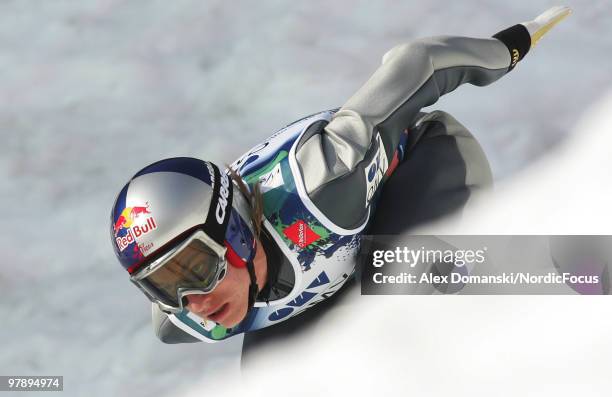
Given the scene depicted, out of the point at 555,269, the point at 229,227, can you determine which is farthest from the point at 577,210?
the point at 229,227

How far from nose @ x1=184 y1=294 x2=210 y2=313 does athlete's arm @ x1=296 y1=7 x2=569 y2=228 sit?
413mm

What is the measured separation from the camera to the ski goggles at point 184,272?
2.21 metres

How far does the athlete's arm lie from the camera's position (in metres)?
2.40

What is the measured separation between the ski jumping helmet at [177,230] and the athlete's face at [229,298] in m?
0.04

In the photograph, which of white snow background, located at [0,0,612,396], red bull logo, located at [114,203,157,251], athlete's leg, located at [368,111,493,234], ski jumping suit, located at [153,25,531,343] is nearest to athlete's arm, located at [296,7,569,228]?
ski jumping suit, located at [153,25,531,343]

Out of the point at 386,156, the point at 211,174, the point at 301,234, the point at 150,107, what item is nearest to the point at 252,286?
the point at 301,234

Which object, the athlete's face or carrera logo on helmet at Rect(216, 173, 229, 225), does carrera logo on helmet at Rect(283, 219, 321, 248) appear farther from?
carrera logo on helmet at Rect(216, 173, 229, 225)

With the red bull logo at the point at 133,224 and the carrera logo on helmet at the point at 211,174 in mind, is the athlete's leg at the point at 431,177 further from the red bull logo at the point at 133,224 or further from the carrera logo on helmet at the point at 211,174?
the red bull logo at the point at 133,224

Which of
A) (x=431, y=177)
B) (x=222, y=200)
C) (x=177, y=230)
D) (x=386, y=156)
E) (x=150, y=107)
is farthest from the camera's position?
(x=150, y=107)

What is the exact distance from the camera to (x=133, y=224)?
2.19m

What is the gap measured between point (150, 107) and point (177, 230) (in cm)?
170

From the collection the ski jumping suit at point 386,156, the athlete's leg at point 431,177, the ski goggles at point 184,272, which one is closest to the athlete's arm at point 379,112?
the ski jumping suit at point 386,156

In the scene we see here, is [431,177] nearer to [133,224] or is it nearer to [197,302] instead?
[197,302]

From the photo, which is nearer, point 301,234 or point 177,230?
point 177,230
